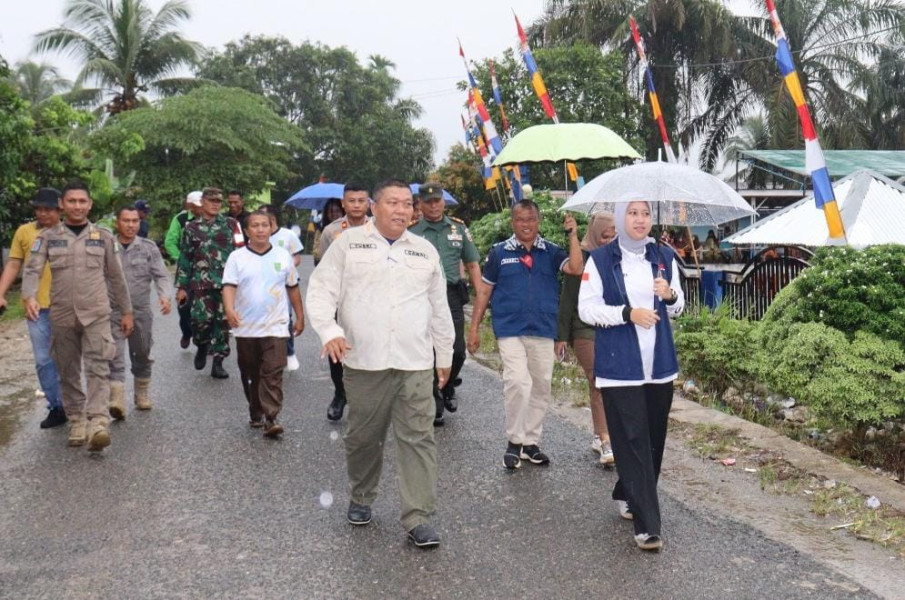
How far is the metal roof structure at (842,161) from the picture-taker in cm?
2344

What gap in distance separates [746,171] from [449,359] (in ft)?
113

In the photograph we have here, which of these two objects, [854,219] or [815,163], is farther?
[854,219]

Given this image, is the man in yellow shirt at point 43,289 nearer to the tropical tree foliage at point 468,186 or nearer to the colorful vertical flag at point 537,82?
the colorful vertical flag at point 537,82

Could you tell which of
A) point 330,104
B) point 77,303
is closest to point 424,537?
point 77,303

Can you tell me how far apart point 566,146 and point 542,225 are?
5.83m

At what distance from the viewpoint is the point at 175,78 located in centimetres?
3856

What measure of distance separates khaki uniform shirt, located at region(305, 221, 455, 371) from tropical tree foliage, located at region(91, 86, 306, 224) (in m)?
29.1

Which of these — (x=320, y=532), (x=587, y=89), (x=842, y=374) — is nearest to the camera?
(x=320, y=532)

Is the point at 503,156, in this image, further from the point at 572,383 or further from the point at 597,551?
the point at 597,551

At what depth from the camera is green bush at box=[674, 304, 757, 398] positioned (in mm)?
8148

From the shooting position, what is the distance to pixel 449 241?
7.16 m

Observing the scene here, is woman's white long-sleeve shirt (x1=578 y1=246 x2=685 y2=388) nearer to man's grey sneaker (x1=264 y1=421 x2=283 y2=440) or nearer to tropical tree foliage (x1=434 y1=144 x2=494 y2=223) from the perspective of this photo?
man's grey sneaker (x1=264 y1=421 x2=283 y2=440)

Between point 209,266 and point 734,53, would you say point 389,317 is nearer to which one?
point 209,266

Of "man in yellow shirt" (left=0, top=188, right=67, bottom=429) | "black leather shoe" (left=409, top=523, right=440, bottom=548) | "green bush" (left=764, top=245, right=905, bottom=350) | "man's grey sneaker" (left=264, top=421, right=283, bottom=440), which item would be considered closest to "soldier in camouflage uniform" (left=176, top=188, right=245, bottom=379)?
"man in yellow shirt" (left=0, top=188, right=67, bottom=429)
